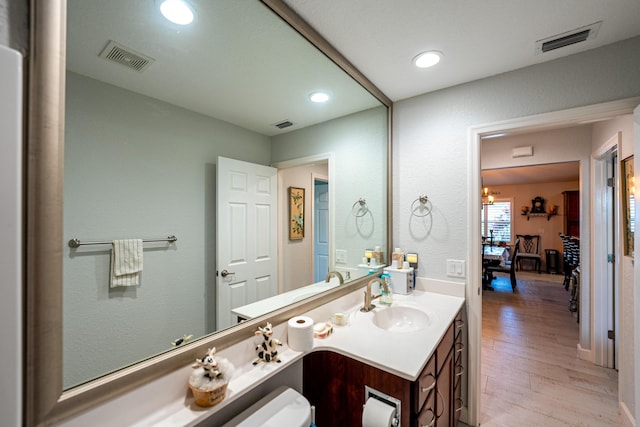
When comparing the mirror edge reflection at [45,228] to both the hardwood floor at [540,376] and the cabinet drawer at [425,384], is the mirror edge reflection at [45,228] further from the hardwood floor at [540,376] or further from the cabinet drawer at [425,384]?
the hardwood floor at [540,376]

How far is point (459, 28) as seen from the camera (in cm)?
140

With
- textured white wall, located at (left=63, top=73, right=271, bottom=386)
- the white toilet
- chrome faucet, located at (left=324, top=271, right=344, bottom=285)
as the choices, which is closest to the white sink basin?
chrome faucet, located at (left=324, top=271, right=344, bottom=285)

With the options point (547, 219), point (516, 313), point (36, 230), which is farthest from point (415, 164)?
point (547, 219)

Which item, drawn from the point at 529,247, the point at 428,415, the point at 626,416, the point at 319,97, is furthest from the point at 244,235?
the point at 529,247

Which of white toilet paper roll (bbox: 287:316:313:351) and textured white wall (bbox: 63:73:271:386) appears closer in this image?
textured white wall (bbox: 63:73:271:386)

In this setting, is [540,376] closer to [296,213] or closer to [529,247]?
[296,213]

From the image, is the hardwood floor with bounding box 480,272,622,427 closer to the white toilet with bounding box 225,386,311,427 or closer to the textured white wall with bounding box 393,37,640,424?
the textured white wall with bounding box 393,37,640,424

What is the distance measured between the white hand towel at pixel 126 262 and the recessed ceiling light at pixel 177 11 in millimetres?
804

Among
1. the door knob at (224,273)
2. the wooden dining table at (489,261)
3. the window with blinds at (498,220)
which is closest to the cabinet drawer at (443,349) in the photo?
the door knob at (224,273)

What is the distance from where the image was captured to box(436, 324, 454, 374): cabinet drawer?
133 centimetres

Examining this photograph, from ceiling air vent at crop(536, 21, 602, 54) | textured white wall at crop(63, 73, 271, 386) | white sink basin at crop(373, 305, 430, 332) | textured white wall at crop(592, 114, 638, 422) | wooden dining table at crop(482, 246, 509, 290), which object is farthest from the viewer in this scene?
wooden dining table at crop(482, 246, 509, 290)

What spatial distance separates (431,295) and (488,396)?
39.6 inches

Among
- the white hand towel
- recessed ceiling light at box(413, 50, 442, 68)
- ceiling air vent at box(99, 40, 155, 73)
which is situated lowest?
the white hand towel

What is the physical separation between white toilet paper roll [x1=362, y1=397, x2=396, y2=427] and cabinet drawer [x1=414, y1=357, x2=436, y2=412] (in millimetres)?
111
